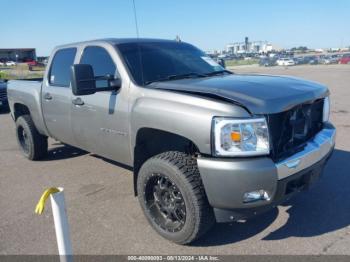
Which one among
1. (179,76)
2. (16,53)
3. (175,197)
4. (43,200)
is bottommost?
(175,197)

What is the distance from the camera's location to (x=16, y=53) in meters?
90.3

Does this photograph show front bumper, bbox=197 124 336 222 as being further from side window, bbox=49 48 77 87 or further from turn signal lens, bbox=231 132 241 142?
side window, bbox=49 48 77 87

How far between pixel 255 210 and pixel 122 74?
1.94 meters

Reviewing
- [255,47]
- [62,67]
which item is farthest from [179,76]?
[255,47]

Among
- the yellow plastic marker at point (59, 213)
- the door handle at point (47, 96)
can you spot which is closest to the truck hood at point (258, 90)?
the yellow plastic marker at point (59, 213)

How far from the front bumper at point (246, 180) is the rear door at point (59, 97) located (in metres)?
2.46

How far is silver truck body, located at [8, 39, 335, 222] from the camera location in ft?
9.02

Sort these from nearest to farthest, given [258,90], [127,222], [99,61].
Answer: [258,90] → [127,222] → [99,61]

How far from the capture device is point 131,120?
3504 mm

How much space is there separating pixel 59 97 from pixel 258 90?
280 cm

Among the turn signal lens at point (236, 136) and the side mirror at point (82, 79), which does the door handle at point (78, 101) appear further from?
the turn signal lens at point (236, 136)

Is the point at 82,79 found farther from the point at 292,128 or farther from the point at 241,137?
the point at 292,128

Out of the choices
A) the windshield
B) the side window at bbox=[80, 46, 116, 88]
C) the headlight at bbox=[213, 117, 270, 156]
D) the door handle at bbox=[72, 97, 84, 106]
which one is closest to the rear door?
the door handle at bbox=[72, 97, 84, 106]

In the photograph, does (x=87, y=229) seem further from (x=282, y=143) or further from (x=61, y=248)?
(x=282, y=143)
